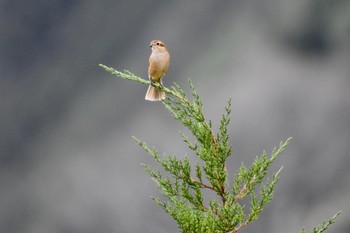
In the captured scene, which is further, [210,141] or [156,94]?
[156,94]

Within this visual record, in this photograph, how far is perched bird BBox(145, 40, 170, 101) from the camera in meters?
8.30

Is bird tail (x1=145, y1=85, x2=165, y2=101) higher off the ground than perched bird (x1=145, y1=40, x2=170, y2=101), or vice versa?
perched bird (x1=145, y1=40, x2=170, y2=101)

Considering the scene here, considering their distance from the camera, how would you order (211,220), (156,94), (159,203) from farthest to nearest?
(156,94) < (159,203) < (211,220)

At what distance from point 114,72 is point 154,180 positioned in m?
1.90

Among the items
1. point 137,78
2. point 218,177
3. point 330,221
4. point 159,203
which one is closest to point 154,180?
point 159,203

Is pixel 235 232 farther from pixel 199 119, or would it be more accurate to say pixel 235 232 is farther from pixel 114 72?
pixel 114 72

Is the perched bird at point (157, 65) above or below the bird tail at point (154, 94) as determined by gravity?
above

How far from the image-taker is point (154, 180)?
7.67 meters

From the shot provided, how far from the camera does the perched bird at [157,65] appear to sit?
27.2ft

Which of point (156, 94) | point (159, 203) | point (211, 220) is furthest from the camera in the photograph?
point (156, 94)

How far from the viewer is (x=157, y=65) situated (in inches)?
328

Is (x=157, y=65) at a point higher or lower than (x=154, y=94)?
higher

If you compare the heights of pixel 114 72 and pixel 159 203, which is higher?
pixel 114 72

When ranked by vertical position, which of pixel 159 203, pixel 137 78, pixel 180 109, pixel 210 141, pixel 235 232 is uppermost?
pixel 137 78
